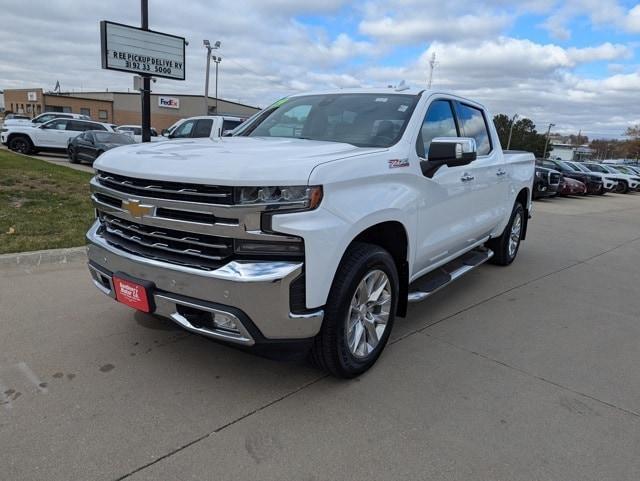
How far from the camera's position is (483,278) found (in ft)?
19.9

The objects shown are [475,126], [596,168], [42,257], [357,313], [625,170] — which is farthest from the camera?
[625,170]

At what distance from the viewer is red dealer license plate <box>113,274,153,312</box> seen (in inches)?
114

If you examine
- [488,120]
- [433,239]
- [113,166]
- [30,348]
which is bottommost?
[30,348]

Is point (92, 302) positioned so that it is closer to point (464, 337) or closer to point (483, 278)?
point (464, 337)

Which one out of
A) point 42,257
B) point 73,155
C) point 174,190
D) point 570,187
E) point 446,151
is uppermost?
point 446,151

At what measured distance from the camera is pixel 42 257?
18.0ft

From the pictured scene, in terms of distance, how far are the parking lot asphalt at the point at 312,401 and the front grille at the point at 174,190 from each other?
1.20 meters

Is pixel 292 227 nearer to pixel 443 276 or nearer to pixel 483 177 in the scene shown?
pixel 443 276

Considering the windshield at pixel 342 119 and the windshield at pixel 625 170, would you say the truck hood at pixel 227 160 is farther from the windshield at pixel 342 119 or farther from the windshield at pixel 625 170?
the windshield at pixel 625 170

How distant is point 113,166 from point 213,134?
1693mm

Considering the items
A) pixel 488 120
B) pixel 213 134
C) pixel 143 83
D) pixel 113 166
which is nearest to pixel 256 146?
pixel 113 166

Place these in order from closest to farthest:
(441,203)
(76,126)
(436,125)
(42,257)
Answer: (441,203) → (436,125) → (42,257) → (76,126)

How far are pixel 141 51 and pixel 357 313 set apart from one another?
9.82 metres

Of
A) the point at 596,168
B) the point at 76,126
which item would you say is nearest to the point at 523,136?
the point at 596,168
